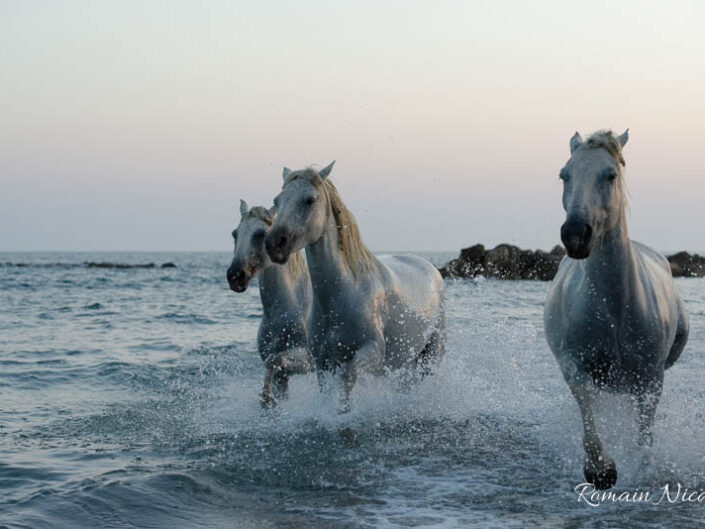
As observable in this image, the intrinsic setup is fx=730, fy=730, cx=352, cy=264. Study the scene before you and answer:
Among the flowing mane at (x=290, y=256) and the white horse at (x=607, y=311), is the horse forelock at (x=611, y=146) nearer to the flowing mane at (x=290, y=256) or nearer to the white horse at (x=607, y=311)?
the white horse at (x=607, y=311)

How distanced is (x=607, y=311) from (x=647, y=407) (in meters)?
0.72

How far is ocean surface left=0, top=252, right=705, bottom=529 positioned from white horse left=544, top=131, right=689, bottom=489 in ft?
1.33

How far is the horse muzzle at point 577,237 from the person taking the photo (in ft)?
12.6

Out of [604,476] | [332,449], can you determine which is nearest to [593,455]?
[604,476]

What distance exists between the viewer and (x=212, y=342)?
13.7 m

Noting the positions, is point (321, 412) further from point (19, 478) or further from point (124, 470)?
point (19, 478)

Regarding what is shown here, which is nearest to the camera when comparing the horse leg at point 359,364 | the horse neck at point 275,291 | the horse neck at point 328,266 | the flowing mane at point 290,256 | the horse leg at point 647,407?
the horse leg at point 647,407

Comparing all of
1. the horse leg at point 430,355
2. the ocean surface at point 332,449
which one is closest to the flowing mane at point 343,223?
the ocean surface at point 332,449

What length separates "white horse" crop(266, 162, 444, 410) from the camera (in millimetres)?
5488

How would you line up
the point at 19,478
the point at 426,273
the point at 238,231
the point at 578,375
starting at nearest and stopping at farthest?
the point at 578,375 < the point at 19,478 < the point at 238,231 < the point at 426,273

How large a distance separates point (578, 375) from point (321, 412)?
7.12 ft

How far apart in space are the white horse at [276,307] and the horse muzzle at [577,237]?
3294mm

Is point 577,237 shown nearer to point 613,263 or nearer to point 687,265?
point 613,263

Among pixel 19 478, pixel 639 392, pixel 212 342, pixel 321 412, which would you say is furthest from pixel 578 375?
pixel 212 342
